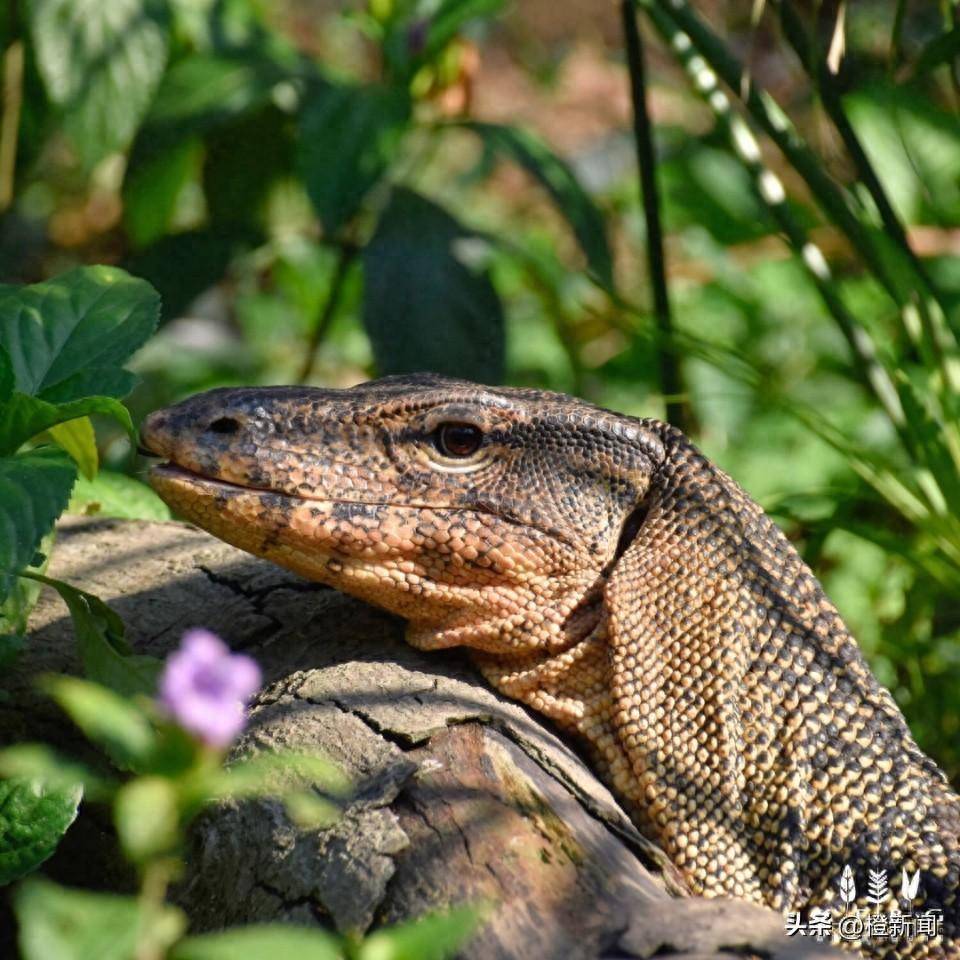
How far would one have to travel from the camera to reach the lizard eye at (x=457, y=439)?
290cm

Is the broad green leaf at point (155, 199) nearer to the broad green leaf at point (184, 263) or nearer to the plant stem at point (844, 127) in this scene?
the broad green leaf at point (184, 263)

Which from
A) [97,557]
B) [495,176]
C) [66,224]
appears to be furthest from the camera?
[495,176]

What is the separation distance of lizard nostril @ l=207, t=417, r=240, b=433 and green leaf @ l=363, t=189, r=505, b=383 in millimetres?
1669

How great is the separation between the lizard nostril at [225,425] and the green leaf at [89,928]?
1492 mm

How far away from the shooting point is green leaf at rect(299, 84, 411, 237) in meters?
4.50

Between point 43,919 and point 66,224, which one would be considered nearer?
point 43,919

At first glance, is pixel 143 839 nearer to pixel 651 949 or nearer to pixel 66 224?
pixel 651 949

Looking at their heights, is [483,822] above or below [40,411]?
below

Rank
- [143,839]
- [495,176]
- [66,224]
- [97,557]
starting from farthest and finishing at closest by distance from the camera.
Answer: [495,176]
[66,224]
[97,557]
[143,839]

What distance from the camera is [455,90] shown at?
19.9ft

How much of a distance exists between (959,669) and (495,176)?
23.9ft

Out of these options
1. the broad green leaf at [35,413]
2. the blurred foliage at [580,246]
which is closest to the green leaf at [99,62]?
the blurred foliage at [580,246]

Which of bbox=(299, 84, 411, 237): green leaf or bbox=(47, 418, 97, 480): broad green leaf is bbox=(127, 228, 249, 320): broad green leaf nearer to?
bbox=(299, 84, 411, 237): green leaf

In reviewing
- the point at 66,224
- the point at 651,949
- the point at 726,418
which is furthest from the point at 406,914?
the point at 66,224
